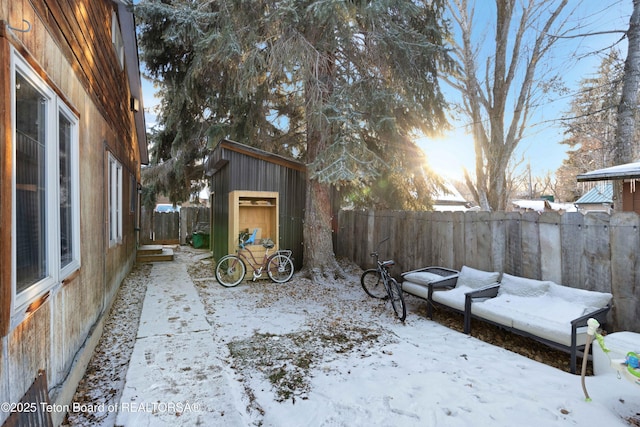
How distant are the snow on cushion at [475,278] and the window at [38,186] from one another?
454 cm

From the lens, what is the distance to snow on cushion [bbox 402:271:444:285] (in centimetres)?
484

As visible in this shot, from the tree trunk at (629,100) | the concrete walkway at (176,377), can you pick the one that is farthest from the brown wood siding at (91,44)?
the tree trunk at (629,100)

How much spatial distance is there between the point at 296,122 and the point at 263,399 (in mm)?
8079

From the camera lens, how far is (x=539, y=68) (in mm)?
8227

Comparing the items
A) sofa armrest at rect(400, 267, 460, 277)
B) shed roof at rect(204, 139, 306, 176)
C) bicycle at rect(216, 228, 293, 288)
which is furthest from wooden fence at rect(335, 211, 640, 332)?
shed roof at rect(204, 139, 306, 176)

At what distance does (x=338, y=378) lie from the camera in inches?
115

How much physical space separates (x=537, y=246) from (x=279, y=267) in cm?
463

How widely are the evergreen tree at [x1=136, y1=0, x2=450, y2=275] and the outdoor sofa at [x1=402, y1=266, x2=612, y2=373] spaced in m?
2.26

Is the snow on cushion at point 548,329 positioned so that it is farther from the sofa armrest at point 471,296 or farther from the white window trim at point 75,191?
the white window trim at point 75,191

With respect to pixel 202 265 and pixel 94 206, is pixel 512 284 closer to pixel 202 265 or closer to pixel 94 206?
pixel 94 206

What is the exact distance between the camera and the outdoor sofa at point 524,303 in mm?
3125

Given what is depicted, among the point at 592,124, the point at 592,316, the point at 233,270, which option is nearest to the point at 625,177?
the point at 592,316

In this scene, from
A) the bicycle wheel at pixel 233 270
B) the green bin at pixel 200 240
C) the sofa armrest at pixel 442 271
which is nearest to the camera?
the sofa armrest at pixel 442 271

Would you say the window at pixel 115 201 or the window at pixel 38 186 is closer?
the window at pixel 38 186
